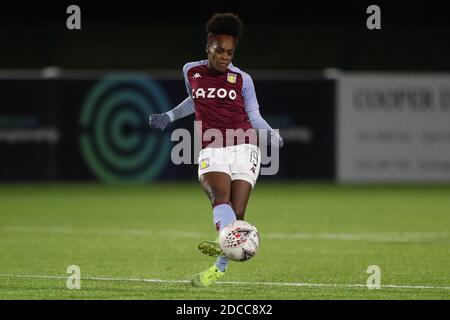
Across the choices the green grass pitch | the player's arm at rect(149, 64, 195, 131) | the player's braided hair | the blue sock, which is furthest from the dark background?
the blue sock

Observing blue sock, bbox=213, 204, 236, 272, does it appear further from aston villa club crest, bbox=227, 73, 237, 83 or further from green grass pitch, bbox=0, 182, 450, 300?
aston villa club crest, bbox=227, 73, 237, 83

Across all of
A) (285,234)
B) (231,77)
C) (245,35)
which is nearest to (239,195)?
(231,77)

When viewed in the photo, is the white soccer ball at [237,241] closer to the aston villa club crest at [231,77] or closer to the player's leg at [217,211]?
the player's leg at [217,211]

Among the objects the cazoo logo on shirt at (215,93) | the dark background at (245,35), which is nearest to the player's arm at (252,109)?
the cazoo logo on shirt at (215,93)

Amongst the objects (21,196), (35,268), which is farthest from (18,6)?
(35,268)

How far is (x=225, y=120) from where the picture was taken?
9.29 m

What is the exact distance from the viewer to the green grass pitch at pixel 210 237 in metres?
9.50

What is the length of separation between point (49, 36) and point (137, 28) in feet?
8.45

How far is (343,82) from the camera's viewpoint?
23.6 metres

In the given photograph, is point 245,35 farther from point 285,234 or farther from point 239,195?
point 239,195

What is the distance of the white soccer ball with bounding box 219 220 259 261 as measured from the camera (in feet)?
28.6

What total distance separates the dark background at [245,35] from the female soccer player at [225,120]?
17.4 meters
